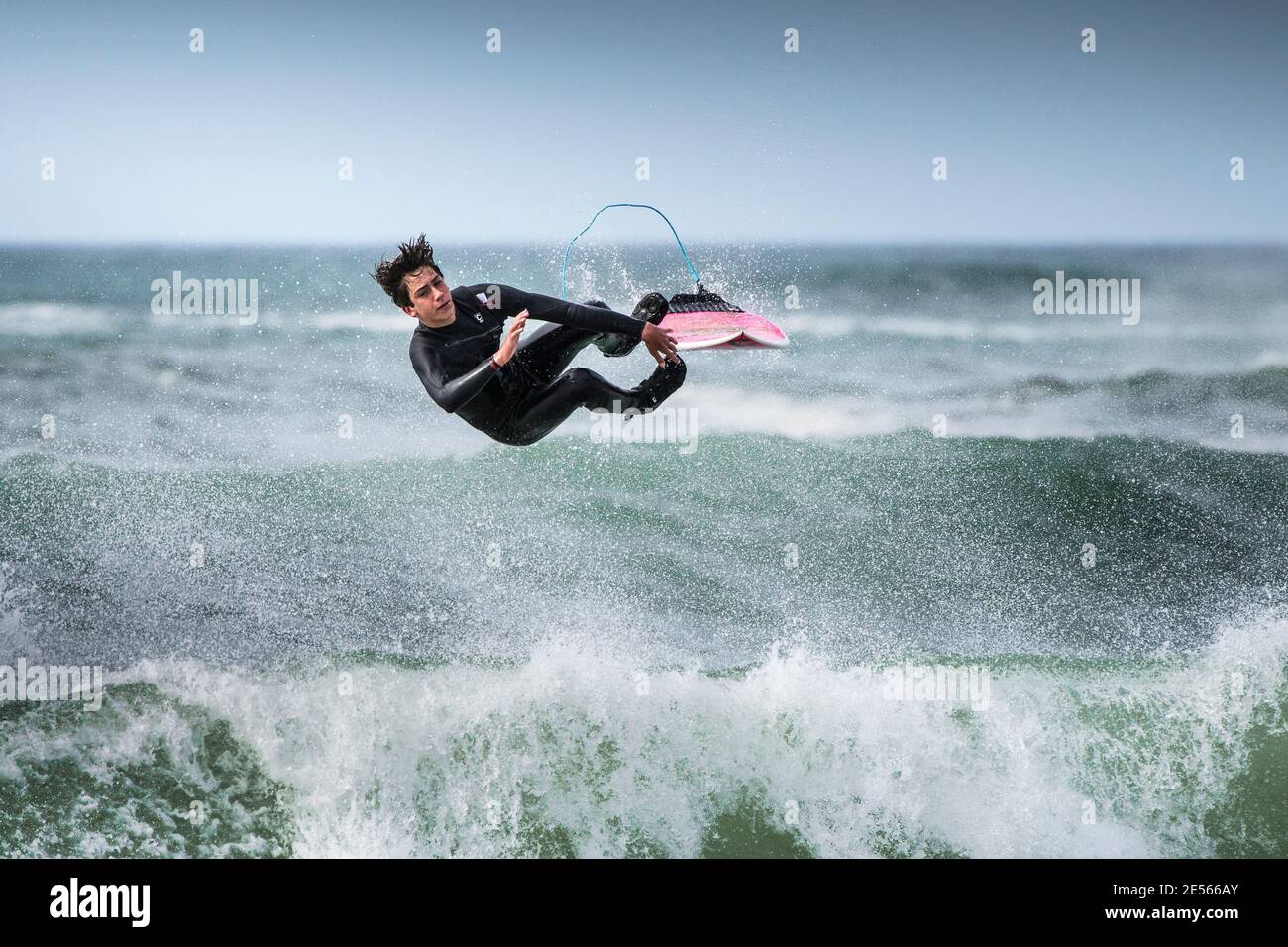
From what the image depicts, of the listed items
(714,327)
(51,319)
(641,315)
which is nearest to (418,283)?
(641,315)

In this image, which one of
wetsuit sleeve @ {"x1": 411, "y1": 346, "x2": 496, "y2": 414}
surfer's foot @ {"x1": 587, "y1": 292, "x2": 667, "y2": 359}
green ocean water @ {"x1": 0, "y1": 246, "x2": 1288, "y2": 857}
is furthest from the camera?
green ocean water @ {"x1": 0, "y1": 246, "x2": 1288, "y2": 857}

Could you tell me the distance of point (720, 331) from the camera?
181 inches

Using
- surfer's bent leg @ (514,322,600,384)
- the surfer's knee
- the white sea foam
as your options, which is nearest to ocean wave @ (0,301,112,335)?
the white sea foam

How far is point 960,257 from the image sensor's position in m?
25.2

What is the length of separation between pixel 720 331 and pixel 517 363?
909mm

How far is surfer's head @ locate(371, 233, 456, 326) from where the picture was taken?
4531 mm

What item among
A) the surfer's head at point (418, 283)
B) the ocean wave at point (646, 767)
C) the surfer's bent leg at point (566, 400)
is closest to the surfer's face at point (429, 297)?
the surfer's head at point (418, 283)

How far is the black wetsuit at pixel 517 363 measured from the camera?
4555 mm

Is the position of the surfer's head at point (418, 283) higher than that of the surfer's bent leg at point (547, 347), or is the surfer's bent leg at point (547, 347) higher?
the surfer's head at point (418, 283)

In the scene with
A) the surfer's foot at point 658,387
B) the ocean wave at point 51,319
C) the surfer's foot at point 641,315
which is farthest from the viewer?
the ocean wave at point 51,319

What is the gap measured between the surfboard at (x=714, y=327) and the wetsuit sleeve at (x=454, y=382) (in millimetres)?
768

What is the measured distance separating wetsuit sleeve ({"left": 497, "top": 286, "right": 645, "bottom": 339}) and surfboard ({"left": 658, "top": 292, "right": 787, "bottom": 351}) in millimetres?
199

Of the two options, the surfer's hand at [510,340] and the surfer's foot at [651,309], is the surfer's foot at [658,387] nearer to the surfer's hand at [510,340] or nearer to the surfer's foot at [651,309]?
→ the surfer's foot at [651,309]

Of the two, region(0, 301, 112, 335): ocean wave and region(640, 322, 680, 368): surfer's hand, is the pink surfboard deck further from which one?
region(0, 301, 112, 335): ocean wave
